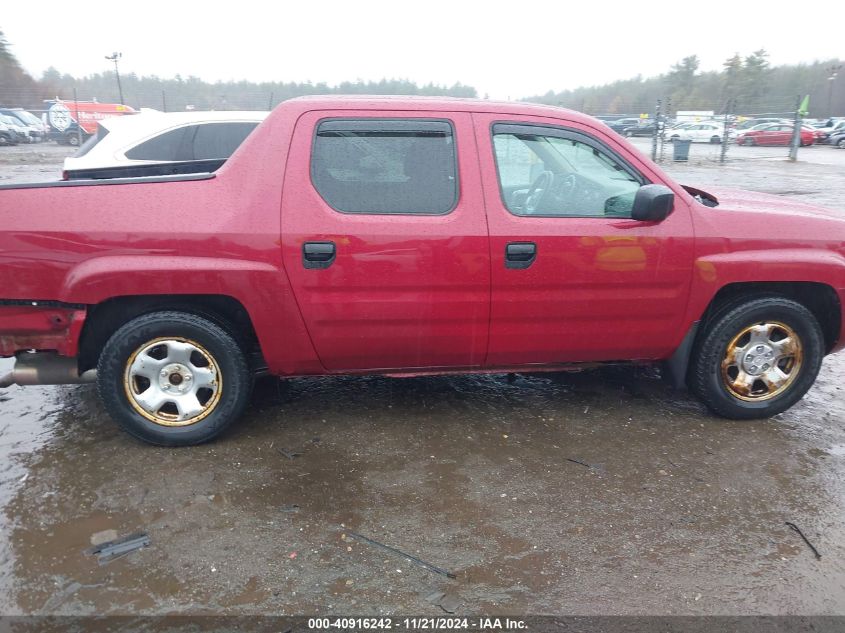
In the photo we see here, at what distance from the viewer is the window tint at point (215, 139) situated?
7.04 meters

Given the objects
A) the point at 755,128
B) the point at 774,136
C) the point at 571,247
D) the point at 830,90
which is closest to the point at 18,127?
the point at 571,247

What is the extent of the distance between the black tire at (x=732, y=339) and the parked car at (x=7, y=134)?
108 feet

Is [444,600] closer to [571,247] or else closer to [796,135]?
[571,247]

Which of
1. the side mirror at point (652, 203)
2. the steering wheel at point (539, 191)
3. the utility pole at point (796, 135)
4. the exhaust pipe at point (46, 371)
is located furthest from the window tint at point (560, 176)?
the utility pole at point (796, 135)

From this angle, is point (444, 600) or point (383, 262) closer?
point (444, 600)

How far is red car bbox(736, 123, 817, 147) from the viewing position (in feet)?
113

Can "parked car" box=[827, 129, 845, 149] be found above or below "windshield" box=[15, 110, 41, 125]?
below

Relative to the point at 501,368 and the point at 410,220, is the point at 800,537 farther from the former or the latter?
the point at 410,220

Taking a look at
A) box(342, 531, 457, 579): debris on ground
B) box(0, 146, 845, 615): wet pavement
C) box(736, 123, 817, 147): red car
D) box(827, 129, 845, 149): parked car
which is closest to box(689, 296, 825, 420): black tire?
box(0, 146, 845, 615): wet pavement

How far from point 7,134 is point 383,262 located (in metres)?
32.1

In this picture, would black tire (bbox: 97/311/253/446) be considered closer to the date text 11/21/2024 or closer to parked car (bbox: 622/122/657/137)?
the date text 11/21/2024

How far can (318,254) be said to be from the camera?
3270 mm

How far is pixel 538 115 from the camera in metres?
3.61

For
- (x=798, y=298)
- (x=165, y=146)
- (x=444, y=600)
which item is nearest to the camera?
(x=444, y=600)
